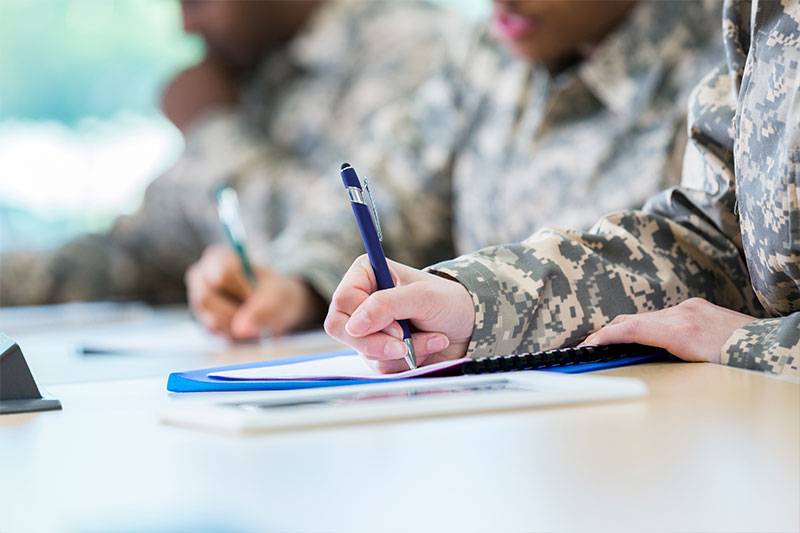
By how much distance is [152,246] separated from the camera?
2885 mm

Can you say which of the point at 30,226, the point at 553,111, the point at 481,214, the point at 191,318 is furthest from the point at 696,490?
the point at 30,226

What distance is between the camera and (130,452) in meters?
0.53

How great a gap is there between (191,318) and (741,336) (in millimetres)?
1411

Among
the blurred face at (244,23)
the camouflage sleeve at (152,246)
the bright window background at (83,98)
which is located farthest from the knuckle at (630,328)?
the bright window background at (83,98)

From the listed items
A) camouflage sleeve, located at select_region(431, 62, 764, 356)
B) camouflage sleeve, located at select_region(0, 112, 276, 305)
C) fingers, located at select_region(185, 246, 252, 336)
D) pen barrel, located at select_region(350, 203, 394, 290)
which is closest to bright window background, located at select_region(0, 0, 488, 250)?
camouflage sleeve, located at select_region(0, 112, 276, 305)

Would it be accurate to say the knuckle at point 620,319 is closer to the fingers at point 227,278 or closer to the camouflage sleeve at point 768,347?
the camouflage sleeve at point 768,347

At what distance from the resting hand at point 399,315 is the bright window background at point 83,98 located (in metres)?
2.58

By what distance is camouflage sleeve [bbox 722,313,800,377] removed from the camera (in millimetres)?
715

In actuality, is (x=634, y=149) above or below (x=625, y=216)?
above

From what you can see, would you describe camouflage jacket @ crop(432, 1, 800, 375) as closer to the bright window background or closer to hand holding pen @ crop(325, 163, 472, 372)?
hand holding pen @ crop(325, 163, 472, 372)

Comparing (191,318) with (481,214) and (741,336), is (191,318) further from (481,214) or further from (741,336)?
(741,336)

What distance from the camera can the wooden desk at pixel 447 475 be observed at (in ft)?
1.29

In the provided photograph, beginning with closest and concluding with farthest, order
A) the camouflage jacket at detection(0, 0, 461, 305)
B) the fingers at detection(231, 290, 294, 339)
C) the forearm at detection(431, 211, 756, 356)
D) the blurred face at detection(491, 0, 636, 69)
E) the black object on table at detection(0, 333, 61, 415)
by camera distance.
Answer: the black object on table at detection(0, 333, 61, 415), the forearm at detection(431, 211, 756, 356), the fingers at detection(231, 290, 294, 339), the blurred face at detection(491, 0, 636, 69), the camouflage jacket at detection(0, 0, 461, 305)

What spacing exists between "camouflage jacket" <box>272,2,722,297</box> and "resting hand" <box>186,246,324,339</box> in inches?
2.5
